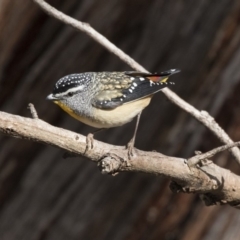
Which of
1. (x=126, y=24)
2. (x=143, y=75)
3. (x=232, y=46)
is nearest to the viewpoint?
(x=143, y=75)

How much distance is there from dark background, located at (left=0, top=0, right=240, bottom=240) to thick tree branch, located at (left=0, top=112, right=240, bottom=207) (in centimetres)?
131

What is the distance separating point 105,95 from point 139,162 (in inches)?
36.2

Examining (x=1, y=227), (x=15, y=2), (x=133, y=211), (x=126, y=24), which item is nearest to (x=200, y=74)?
(x=126, y=24)

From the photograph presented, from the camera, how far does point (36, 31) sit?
4.43 metres

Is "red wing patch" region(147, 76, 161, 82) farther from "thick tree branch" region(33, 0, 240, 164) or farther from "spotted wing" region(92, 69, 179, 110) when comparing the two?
"thick tree branch" region(33, 0, 240, 164)

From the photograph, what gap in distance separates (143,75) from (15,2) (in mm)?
1438

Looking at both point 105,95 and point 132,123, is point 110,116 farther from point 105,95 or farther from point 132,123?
point 132,123

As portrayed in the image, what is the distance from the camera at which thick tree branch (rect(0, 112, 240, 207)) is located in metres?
2.21

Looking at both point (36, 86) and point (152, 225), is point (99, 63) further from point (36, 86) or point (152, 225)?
point (152, 225)

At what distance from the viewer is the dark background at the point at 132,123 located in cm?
418

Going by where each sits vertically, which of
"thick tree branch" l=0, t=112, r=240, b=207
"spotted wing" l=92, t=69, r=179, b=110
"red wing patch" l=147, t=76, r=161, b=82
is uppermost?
"red wing patch" l=147, t=76, r=161, b=82

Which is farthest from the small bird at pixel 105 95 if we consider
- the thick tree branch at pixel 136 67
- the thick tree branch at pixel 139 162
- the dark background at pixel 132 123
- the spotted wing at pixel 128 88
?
the dark background at pixel 132 123

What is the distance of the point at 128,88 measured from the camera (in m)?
3.35

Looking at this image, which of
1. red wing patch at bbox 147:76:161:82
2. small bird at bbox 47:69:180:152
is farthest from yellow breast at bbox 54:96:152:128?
red wing patch at bbox 147:76:161:82
